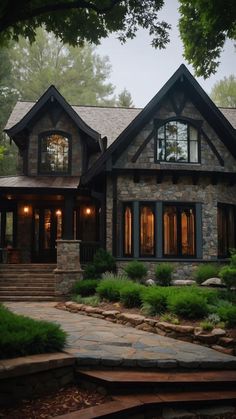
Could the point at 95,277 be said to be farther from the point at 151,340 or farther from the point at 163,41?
the point at 163,41

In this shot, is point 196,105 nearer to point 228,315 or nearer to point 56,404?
point 228,315

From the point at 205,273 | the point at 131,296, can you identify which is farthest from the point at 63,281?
the point at 205,273

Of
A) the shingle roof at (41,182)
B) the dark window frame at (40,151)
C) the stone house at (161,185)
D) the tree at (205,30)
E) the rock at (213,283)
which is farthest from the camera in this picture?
the dark window frame at (40,151)

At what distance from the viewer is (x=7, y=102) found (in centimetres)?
3084

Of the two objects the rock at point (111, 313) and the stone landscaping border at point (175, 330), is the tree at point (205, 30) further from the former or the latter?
the rock at point (111, 313)

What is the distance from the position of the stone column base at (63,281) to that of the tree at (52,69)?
915 inches

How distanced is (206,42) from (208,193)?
642 centimetres

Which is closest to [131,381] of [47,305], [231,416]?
[231,416]

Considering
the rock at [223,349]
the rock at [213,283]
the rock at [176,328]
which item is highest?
the rock at [213,283]

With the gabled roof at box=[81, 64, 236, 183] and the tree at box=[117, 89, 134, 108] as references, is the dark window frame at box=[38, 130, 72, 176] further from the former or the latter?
the tree at box=[117, 89, 134, 108]

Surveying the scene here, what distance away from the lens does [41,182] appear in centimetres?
1672

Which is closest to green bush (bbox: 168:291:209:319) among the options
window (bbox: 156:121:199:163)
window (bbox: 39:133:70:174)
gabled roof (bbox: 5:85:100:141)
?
window (bbox: 156:121:199:163)

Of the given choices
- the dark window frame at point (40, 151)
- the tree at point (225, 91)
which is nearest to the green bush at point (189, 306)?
the dark window frame at point (40, 151)

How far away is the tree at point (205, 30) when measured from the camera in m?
8.26
